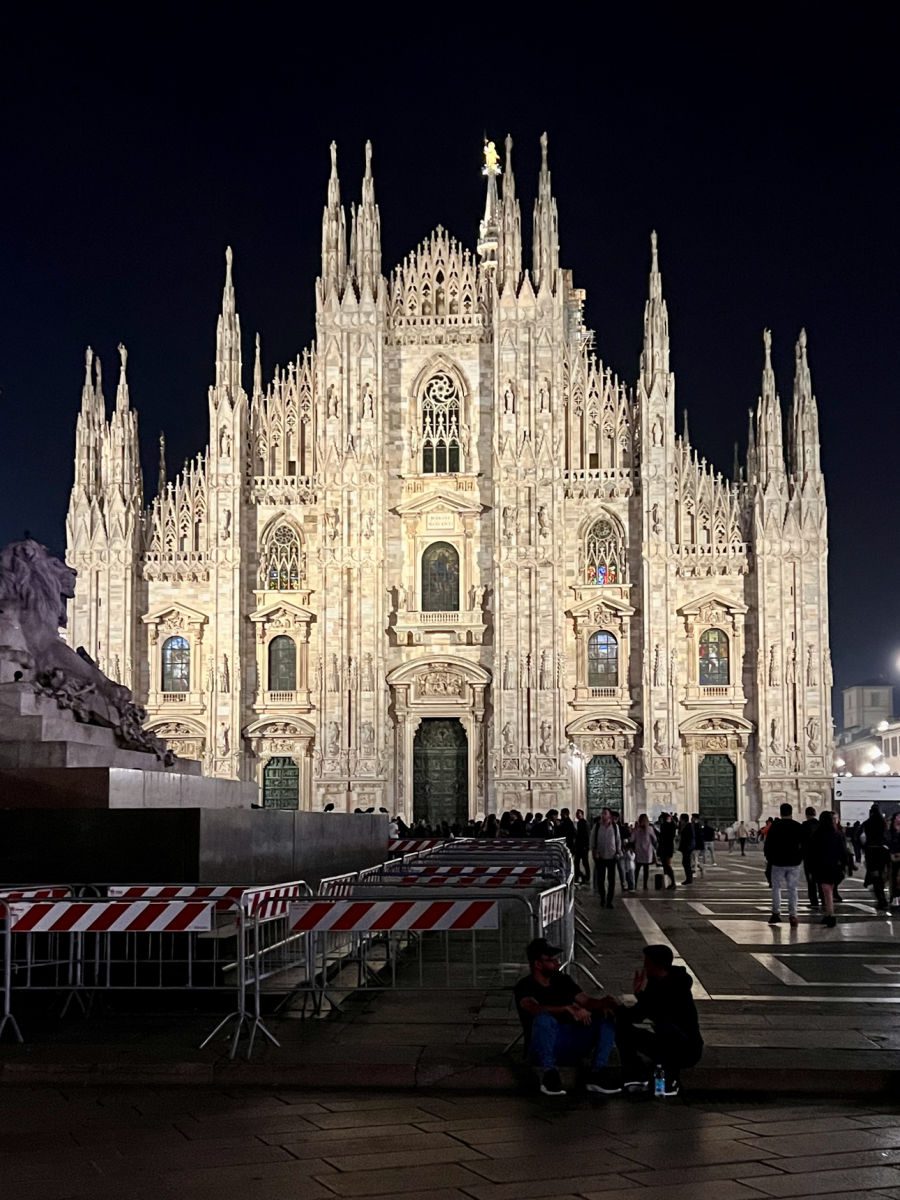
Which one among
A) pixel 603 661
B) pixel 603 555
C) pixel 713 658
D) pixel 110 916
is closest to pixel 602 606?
pixel 603 555

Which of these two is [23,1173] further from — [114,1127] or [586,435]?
[586,435]

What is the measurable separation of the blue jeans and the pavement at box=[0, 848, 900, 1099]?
28cm

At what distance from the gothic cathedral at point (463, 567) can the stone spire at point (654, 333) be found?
0.28 ft

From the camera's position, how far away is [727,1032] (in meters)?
9.66

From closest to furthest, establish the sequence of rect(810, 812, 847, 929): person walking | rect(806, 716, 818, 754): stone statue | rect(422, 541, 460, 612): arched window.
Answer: rect(810, 812, 847, 929): person walking, rect(806, 716, 818, 754): stone statue, rect(422, 541, 460, 612): arched window

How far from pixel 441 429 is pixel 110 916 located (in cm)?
3672

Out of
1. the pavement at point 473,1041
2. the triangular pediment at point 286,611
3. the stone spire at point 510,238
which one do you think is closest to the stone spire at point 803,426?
the stone spire at point 510,238

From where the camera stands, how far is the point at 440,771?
145ft

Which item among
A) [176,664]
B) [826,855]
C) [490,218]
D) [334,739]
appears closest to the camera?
[826,855]

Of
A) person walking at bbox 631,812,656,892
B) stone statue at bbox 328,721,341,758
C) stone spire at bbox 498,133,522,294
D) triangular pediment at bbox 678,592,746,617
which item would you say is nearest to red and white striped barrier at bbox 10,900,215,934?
person walking at bbox 631,812,656,892

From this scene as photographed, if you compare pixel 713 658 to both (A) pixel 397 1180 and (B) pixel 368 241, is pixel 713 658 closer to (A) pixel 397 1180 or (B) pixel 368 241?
(B) pixel 368 241

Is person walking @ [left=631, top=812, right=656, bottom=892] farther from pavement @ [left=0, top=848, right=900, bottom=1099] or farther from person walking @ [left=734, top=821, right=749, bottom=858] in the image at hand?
person walking @ [left=734, top=821, right=749, bottom=858]

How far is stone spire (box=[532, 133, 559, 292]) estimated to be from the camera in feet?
144

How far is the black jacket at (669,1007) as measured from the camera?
793cm
